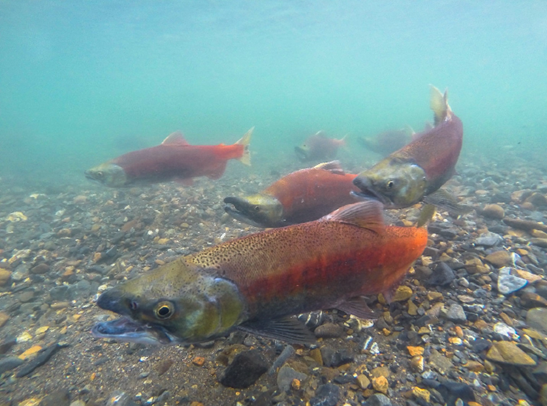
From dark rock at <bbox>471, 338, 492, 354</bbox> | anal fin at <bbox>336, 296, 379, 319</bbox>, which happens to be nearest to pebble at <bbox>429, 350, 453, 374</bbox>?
dark rock at <bbox>471, 338, 492, 354</bbox>

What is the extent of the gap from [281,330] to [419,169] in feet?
9.51

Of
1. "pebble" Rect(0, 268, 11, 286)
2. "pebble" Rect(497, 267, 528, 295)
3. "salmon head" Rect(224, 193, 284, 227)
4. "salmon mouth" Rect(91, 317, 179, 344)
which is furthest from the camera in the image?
"pebble" Rect(0, 268, 11, 286)

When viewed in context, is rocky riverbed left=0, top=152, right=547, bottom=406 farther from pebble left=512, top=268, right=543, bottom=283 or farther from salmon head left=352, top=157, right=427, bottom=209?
salmon head left=352, top=157, right=427, bottom=209

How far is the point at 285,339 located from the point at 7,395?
310 cm

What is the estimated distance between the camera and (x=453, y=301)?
2975 mm

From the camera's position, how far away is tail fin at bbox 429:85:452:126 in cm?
439

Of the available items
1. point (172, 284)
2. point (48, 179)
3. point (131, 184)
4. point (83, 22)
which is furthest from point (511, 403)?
point (83, 22)

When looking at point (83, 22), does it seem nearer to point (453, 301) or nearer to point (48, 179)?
point (48, 179)

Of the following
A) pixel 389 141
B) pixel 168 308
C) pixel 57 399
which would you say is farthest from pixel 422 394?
pixel 389 141

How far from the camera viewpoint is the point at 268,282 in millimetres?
2139

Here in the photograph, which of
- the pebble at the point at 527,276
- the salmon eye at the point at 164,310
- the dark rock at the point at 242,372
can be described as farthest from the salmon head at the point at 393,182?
the salmon eye at the point at 164,310

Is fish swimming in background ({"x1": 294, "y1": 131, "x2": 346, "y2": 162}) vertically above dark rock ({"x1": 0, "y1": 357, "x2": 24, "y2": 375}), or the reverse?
dark rock ({"x1": 0, "y1": 357, "x2": 24, "y2": 375})

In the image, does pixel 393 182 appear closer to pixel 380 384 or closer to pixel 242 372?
pixel 380 384

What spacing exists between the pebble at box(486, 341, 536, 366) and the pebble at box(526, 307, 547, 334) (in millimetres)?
485
